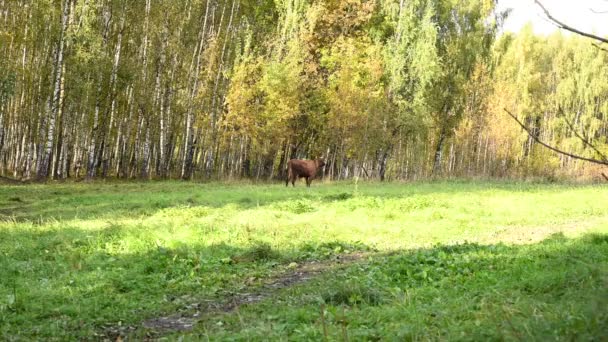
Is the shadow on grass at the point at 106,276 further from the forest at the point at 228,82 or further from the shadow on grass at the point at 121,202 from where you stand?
the forest at the point at 228,82

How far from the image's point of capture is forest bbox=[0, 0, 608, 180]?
36219mm

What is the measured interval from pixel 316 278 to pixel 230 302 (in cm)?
196

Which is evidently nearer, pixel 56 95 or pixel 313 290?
pixel 313 290

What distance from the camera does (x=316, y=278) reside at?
33.0 feet

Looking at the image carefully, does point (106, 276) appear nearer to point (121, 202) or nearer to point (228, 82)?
point (121, 202)

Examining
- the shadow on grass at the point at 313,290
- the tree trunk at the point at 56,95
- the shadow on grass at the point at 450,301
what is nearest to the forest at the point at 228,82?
the tree trunk at the point at 56,95

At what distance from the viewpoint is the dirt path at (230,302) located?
7.35m

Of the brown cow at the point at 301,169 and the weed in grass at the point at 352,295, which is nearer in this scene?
the weed in grass at the point at 352,295

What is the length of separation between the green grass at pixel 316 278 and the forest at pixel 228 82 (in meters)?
18.0

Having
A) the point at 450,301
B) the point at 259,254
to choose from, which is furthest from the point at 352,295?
the point at 259,254

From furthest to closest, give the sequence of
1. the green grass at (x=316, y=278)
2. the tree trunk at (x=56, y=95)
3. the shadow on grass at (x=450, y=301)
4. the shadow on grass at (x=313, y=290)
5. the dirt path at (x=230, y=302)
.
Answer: the tree trunk at (x=56, y=95)
the dirt path at (x=230, y=302)
the green grass at (x=316, y=278)
the shadow on grass at (x=313, y=290)
the shadow on grass at (x=450, y=301)

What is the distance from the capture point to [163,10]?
127ft

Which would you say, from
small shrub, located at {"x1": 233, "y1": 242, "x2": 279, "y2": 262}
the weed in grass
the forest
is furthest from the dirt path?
the forest

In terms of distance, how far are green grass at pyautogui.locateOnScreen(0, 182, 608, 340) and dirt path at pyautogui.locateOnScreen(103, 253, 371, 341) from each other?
13cm
